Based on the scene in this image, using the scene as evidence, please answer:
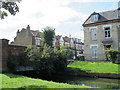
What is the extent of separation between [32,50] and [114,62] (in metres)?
13.0

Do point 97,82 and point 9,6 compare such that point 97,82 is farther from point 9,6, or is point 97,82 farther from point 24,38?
point 24,38

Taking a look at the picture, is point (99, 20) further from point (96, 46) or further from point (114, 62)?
point (114, 62)

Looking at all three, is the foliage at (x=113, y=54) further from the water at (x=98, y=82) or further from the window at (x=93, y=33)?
the water at (x=98, y=82)

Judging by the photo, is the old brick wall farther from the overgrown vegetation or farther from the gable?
the gable

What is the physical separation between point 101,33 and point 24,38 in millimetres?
26775

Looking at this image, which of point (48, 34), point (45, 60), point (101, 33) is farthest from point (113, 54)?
point (48, 34)

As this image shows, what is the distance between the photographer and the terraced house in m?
30.7

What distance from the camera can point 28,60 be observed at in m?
24.6

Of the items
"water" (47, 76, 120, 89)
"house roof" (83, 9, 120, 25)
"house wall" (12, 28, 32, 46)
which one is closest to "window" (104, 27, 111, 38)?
"house roof" (83, 9, 120, 25)

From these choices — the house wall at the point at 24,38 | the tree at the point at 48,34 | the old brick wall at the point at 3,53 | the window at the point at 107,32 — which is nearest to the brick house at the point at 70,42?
the house wall at the point at 24,38

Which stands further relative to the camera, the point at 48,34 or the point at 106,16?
the point at 48,34

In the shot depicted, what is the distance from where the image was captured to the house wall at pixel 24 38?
5014 cm

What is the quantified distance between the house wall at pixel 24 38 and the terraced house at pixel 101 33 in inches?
820

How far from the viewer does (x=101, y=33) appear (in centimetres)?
3244
